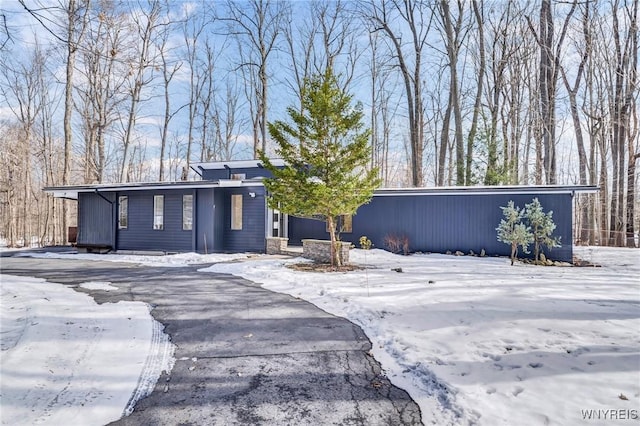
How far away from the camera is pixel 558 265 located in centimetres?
1018

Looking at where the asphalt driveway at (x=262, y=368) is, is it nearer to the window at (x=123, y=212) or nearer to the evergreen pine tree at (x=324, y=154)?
the evergreen pine tree at (x=324, y=154)

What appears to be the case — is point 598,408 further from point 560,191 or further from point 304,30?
point 304,30

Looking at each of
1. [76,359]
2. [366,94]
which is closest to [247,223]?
[76,359]

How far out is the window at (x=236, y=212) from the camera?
12977mm

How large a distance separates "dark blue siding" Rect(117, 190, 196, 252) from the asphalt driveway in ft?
22.1

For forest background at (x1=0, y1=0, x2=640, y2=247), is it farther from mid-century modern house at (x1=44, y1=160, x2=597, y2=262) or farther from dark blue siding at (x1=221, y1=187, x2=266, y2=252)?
dark blue siding at (x1=221, y1=187, x2=266, y2=252)

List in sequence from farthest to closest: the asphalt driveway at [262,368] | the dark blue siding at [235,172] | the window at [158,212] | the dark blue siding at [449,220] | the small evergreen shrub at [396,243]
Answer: the dark blue siding at [235,172], the window at [158,212], the small evergreen shrub at [396,243], the dark blue siding at [449,220], the asphalt driveway at [262,368]

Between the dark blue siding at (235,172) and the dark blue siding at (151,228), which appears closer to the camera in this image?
the dark blue siding at (151,228)

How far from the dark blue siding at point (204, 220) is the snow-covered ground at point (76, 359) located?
6961mm

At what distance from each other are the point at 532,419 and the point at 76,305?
604 cm

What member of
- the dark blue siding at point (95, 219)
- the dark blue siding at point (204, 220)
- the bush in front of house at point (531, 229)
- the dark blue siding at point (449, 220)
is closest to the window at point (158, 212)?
the dark blue siding at point (204, 220)

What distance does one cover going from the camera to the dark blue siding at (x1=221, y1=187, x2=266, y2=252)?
496 inches

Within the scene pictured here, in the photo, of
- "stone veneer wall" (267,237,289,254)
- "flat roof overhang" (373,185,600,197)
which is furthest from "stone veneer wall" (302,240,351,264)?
"flat roof overhang" (373,185,600,197)

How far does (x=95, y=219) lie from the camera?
1409 centimetres
